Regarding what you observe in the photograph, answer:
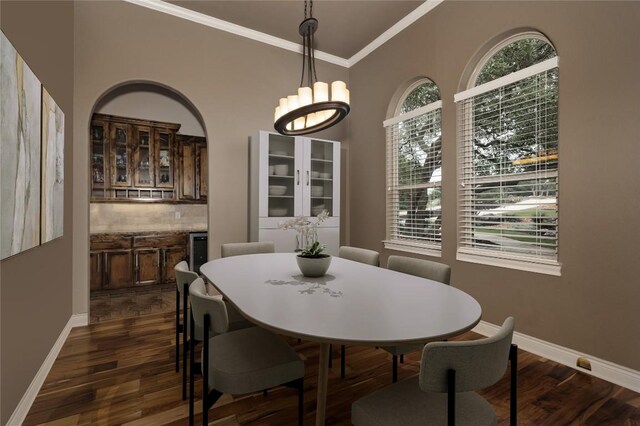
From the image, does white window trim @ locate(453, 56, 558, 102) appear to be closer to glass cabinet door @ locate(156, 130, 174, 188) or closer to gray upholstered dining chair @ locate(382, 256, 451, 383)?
gray upholstered dining chair @ locate(382, 256, 451, 383)

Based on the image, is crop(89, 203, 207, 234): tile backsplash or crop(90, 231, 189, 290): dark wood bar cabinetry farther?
crop(89, 203, 207, 234): tile backsplash

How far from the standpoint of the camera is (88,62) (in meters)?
3.11

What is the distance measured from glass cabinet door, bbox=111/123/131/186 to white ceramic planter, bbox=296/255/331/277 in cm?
397

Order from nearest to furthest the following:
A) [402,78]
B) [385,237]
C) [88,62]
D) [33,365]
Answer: [33,365], [88,62], [402,78], [385,237]

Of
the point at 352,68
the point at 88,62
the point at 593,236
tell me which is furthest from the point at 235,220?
the point at 593,236

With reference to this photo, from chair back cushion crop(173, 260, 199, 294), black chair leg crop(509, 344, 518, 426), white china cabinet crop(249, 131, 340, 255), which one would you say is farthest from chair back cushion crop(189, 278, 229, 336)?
white china cabinet crop(249, 131, 340, 255)

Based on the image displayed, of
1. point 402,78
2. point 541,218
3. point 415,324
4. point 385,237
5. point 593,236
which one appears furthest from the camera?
point 385,237

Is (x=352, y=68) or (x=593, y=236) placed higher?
(x=352, y=68)

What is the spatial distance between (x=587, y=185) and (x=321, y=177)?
2.65 metres

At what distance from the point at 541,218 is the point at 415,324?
200 cm

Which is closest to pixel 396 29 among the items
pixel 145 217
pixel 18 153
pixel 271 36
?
pixel 271 36

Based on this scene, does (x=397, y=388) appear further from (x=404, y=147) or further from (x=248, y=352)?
(x=404, y=147)

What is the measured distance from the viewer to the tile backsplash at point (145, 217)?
4.71 meters

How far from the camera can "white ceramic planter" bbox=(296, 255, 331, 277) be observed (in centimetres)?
190
